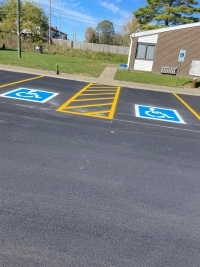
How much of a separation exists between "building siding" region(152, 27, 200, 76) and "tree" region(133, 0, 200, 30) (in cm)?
846

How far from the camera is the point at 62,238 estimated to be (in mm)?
2455

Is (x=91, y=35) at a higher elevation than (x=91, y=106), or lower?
higher

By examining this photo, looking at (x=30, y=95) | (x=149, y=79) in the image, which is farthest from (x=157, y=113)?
(x=149, y=79)

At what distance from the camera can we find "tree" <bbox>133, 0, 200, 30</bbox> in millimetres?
27859

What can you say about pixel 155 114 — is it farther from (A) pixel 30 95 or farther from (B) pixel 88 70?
(B) pixel 88 70

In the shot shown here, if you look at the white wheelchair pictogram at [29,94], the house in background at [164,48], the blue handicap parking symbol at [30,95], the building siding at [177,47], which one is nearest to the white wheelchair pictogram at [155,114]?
the blue handicap parking symbol at [30,95]

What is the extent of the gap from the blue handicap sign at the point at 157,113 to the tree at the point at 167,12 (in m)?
24.2

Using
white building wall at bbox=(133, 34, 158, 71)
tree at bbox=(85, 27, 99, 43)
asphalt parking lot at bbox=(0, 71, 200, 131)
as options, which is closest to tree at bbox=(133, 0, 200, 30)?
white building wall at bbox=(133, 34, 158, 71)

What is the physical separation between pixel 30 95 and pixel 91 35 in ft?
192

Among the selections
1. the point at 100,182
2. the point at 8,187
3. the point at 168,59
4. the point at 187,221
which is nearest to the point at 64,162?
the point at 100,182

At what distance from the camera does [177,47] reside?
71.0ft

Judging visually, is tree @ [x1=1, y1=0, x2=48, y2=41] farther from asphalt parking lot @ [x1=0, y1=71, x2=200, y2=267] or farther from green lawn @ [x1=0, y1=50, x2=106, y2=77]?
asphalt parking lot @ [x1=0, y1=71, x2=200, y2=267]

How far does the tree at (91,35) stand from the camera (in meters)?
60.4

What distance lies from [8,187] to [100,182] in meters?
1.44
